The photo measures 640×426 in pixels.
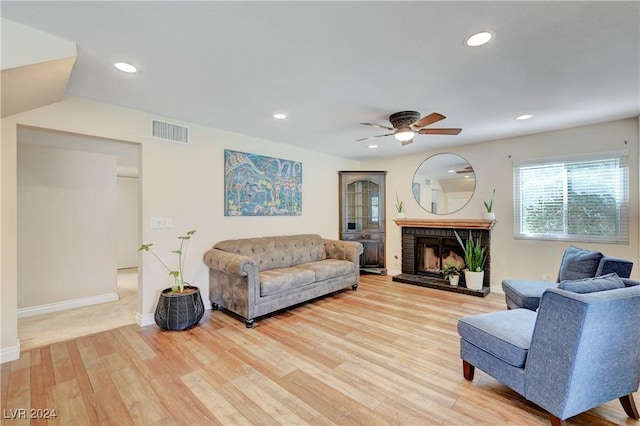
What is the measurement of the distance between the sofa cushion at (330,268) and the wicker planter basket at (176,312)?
4.99 ft

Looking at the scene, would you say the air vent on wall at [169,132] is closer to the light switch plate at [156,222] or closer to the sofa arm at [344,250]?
the light switch plate at [156,222]

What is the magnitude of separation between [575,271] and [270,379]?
3.16 metres

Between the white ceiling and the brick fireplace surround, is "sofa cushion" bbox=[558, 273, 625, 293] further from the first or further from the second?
the brick fireplace surround

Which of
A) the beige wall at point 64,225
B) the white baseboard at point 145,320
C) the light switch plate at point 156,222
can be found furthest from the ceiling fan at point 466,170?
the beige wall at point 64,225

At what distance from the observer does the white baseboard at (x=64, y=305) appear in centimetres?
353

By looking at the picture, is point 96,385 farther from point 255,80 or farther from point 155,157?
point 255,80

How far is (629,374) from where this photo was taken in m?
1.68

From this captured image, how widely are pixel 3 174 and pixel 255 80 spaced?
225cm

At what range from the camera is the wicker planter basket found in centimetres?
301

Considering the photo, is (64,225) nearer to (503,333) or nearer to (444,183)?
(503,333)

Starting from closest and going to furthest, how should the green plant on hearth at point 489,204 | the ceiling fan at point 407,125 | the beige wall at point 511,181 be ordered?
the ceiling fan at point 407,125, the beige wall at point 511,181, the green plant on hearth at point 489,204

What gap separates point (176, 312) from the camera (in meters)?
3.02

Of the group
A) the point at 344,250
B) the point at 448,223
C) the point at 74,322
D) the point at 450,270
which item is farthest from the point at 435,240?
the point at 74,322

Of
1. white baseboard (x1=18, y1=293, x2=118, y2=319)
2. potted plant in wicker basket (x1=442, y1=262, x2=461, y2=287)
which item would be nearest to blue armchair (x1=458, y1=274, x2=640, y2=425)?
potted plant in wicker basket (x1=442, y1=262, x2=461, y2=287)
